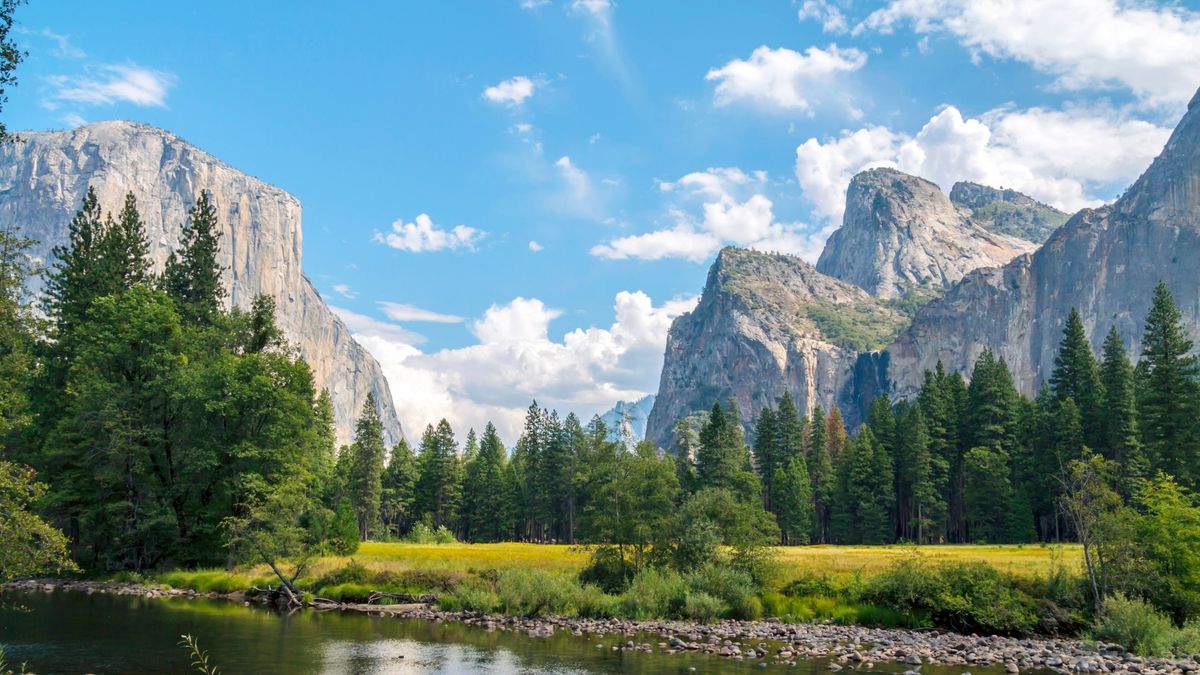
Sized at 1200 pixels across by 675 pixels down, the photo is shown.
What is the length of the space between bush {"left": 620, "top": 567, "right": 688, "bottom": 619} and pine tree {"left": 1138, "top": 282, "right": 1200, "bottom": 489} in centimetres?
4541

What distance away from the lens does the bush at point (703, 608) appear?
3856 cm

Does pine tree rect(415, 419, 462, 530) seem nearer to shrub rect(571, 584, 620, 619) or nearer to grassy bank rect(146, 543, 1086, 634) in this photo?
grassy bank rect(146, 543, 1086, 634)

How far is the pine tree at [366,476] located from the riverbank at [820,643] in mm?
57128

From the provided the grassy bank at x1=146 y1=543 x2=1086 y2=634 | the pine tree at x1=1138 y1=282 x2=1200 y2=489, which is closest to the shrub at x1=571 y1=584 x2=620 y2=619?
the grassy bank at x1=146 y1=543 x2=1086 y2=634

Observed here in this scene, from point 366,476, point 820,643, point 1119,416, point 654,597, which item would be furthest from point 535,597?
point 366,476

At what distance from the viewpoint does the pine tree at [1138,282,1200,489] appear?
2474 inches

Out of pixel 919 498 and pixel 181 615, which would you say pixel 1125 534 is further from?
pixel 919 498

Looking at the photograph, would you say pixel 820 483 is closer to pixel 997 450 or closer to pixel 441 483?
pixel 997 450

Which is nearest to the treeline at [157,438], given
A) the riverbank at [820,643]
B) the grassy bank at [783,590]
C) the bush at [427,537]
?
the grassy bank at [783,590]

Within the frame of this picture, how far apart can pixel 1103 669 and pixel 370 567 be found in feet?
120

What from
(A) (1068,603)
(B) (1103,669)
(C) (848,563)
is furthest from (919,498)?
(B) (1103,669)

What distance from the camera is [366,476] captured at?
320 feet

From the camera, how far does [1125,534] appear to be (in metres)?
35.1

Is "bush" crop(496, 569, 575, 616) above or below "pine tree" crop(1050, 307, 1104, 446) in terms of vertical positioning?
below
